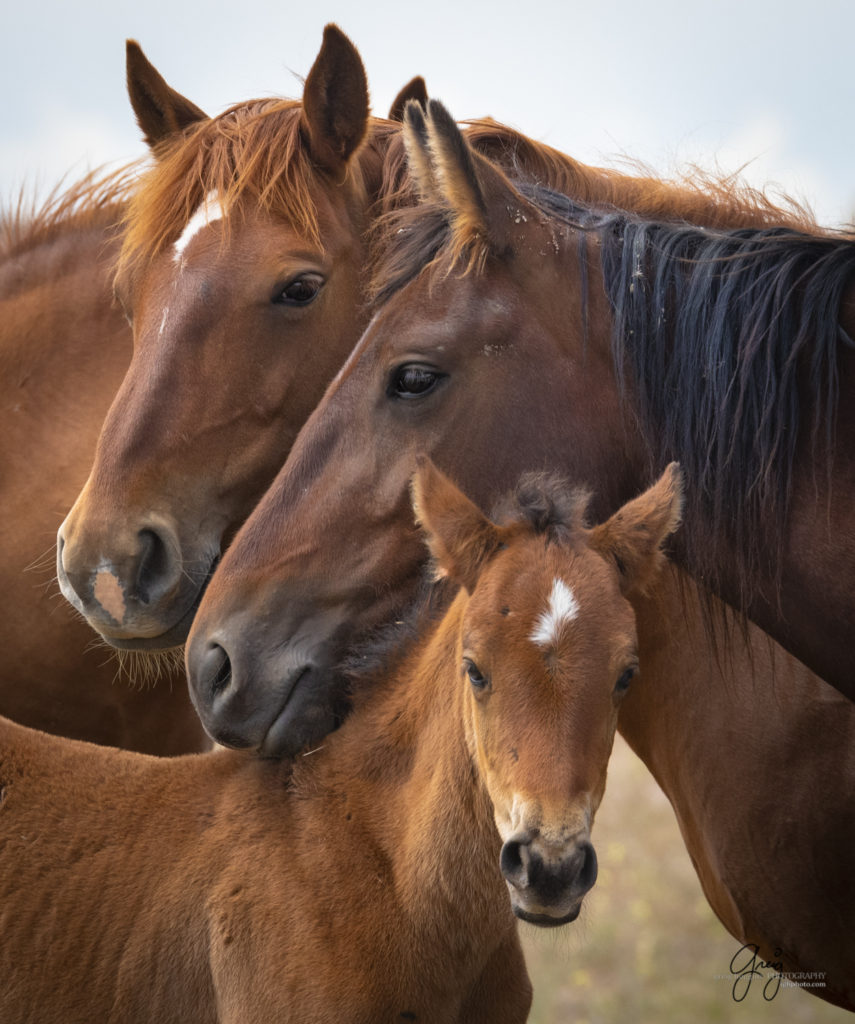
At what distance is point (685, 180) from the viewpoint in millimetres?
3121

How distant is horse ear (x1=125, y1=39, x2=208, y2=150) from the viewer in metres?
3.47

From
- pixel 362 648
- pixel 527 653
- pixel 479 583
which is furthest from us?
pixel 362 648

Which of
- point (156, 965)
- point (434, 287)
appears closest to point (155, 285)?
point (434, 287)

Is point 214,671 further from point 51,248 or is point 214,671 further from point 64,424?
point 51,248

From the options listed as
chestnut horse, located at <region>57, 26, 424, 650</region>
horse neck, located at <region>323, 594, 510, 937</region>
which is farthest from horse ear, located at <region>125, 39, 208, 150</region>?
horse neck, located at <region>323, 594, 510, 937</region>

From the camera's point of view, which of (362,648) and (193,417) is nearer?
(362,648)

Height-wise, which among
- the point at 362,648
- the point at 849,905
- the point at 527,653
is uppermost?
the point at 527,653

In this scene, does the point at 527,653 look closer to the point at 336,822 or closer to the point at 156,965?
the point at 336,822

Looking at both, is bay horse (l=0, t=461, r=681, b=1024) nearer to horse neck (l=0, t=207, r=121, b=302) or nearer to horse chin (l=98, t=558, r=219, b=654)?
horse chin (l=98, t=558, r=219, b=654)

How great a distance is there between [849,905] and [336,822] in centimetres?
145

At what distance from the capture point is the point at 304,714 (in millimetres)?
2668

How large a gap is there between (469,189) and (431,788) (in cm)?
152

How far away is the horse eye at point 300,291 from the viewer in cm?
301

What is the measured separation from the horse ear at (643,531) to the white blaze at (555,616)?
0.69ft
